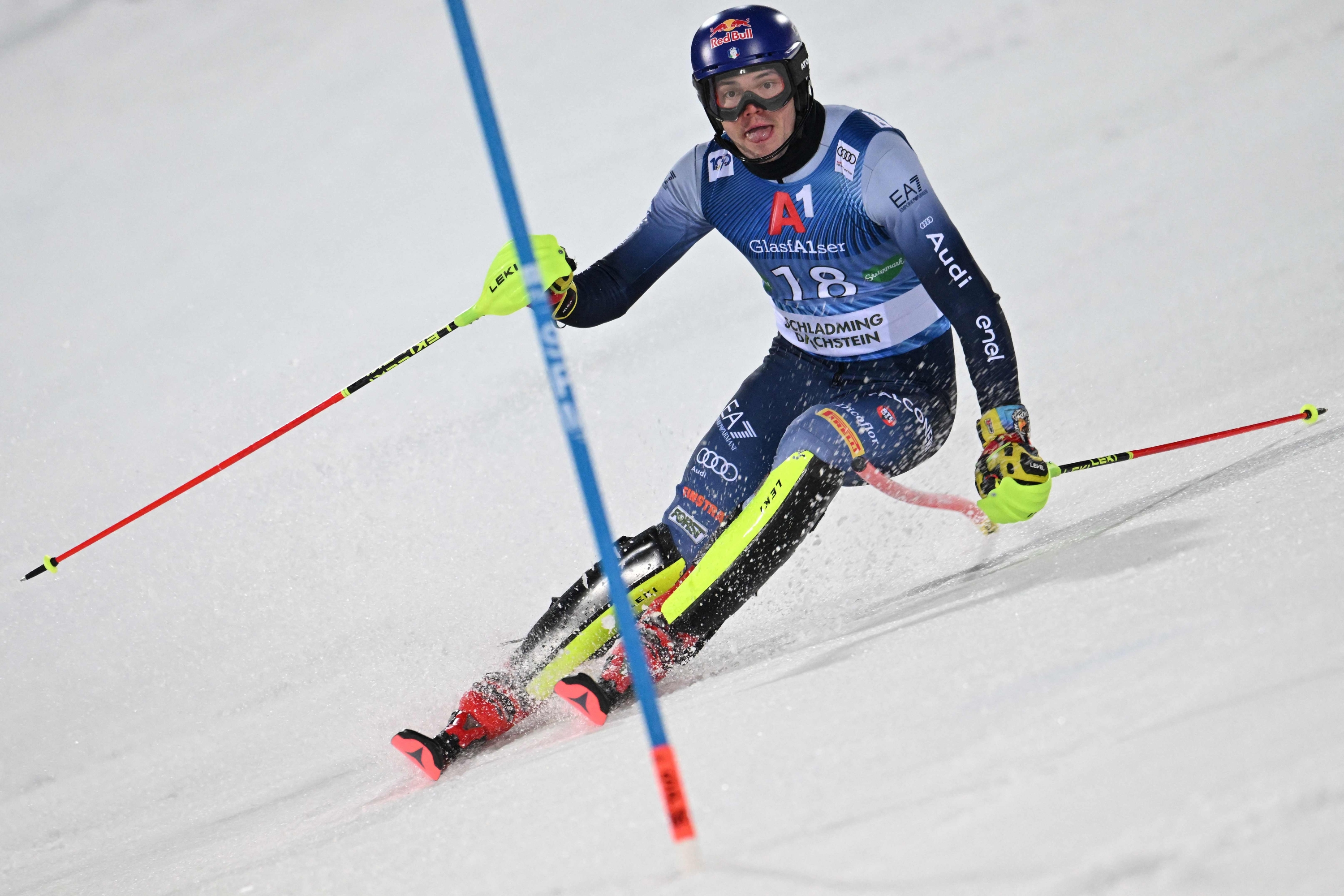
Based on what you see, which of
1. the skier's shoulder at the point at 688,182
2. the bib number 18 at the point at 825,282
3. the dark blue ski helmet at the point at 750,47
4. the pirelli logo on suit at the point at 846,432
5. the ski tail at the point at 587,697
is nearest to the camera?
the ski tail at the point at 587,697

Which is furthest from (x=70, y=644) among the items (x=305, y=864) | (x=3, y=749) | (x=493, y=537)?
(x=305, y=864)

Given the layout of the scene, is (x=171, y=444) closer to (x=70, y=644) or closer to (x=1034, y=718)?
(x=70, y=644)

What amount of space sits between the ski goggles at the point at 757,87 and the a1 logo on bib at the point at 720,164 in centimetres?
17

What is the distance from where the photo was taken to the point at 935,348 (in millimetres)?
3041

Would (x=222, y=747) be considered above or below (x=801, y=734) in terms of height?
above

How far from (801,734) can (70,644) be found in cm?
478

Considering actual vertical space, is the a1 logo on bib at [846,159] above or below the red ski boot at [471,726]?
above

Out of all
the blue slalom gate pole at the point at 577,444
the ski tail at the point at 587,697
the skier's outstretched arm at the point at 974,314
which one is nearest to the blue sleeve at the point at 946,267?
the skier's outstretched arm at the point at 974,314

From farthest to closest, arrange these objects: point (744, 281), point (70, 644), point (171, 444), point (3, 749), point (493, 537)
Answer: point (744, 281) → point (171, 444) → point (70, 644) → point (493, 537) → point (3, 749)

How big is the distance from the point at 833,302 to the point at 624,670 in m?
1.10

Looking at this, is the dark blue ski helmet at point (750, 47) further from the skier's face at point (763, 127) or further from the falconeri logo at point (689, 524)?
the falconeri logo at point (689, 524)

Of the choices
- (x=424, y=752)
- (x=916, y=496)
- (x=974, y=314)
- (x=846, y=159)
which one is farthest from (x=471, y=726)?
(x=846, y=159)

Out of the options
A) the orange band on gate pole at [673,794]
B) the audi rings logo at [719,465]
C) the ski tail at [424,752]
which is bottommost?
the orange band on gate pole at [673,794]

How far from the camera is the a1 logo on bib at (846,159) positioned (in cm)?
277
